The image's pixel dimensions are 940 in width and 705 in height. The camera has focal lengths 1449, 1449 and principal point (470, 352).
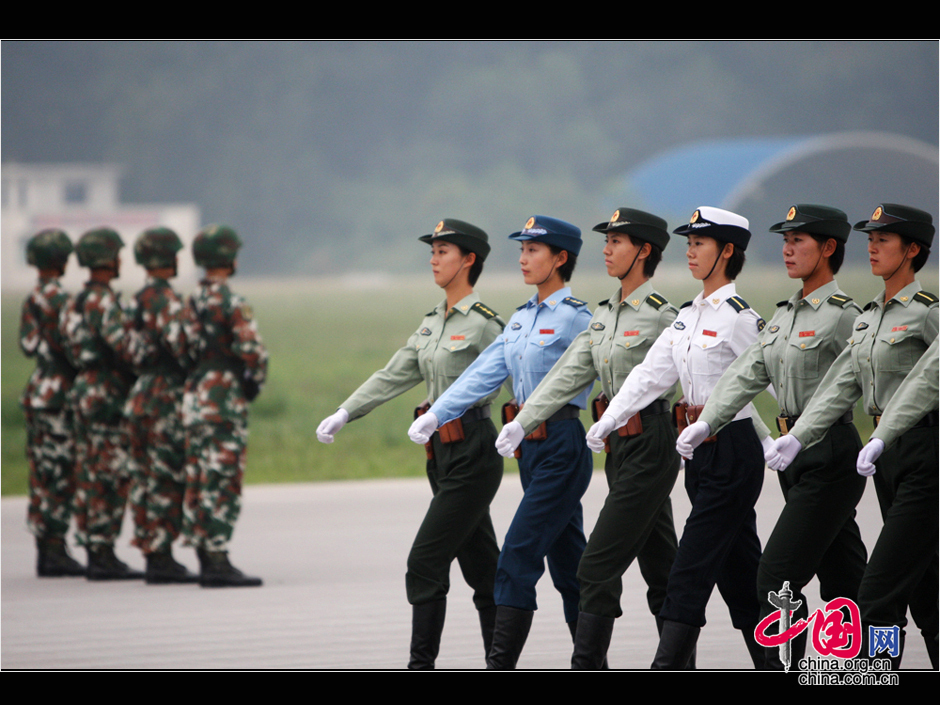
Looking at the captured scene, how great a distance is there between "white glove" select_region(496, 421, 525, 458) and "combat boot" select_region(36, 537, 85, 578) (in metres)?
5.20

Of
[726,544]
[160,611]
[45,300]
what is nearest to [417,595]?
[726,544]

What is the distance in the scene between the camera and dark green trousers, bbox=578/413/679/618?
5.75m

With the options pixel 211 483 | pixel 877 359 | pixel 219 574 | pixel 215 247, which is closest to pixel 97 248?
pixel 215 247

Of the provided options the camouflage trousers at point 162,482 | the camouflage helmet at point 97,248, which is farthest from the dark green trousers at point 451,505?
the camouflage helmet at point 97,248

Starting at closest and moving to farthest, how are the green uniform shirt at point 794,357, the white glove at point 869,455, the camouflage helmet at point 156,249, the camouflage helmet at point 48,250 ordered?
the white glove at point 869,455, the green uniform shirt at point 794,357, the camouflage helmet at point 156,249, the camouflage helmet at point 48,250

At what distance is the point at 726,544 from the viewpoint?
5.67m

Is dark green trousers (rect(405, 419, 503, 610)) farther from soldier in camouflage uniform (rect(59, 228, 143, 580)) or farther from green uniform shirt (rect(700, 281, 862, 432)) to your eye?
soldier in camouflage uniform (rect(59, 228, 143, 580))

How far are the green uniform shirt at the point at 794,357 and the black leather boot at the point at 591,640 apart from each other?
1007 mm

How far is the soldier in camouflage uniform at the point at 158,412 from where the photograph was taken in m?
9.68

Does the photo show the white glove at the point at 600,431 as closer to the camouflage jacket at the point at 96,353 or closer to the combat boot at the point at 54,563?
the camouflage jacket at the point at 96,353

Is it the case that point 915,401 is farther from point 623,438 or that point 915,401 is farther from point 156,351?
point 156,351

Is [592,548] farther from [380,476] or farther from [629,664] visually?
[380,476]

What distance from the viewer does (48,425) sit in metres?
10.4

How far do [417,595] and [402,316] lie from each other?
39567 mm
